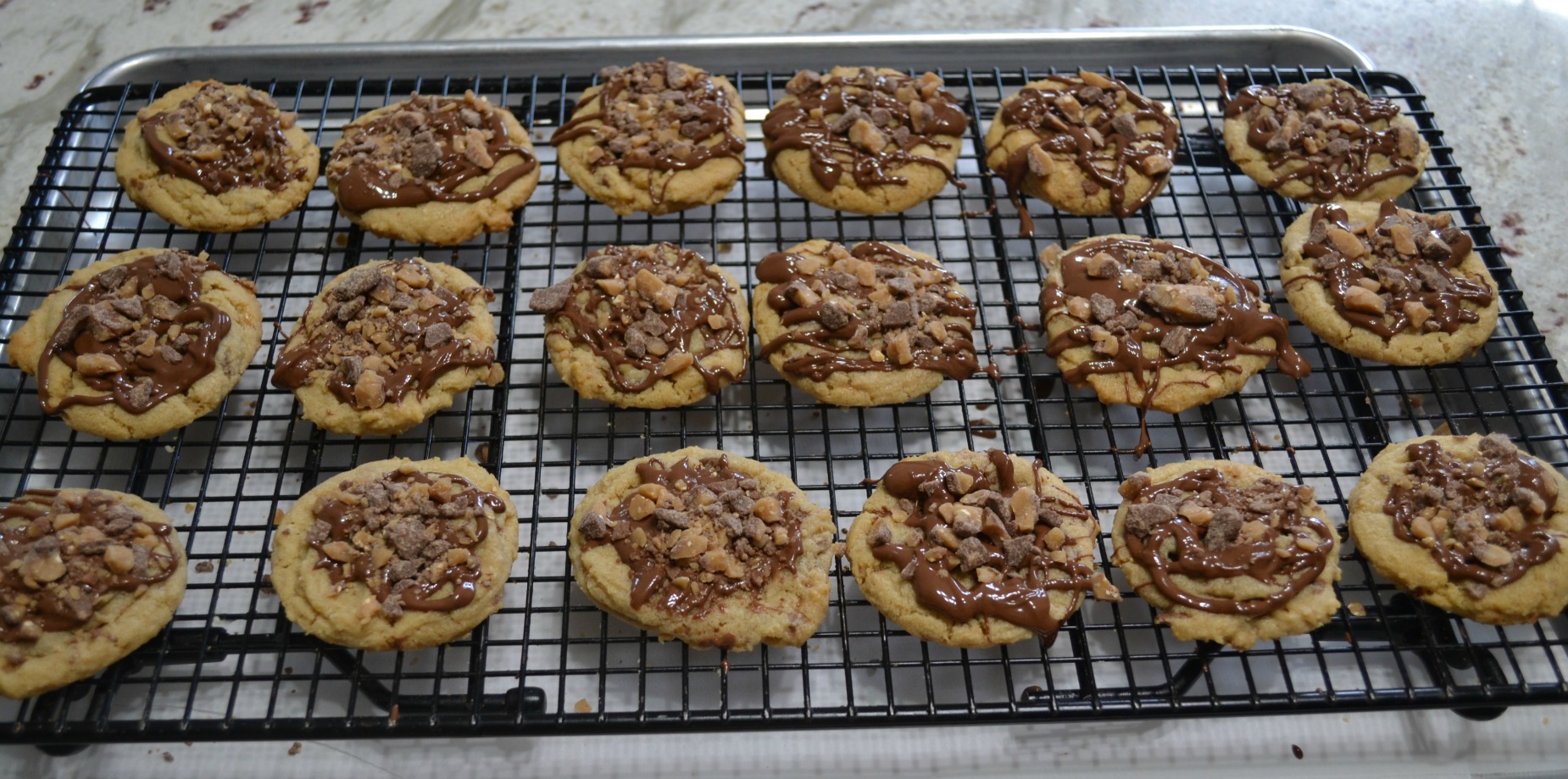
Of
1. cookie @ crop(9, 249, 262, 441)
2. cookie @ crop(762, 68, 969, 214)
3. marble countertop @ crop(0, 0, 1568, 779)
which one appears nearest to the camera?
marble countertop @ crop(0, 0, 1568, 779)

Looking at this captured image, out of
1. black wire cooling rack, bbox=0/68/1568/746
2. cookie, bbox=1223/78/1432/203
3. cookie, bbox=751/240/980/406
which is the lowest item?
black wire cooling rack, bbox=0/68/1568/746

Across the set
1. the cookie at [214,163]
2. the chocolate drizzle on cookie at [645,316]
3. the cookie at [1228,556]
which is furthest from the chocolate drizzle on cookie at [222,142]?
the cookie at [1228,556]

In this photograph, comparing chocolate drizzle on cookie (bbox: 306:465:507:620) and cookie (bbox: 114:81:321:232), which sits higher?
cookie (bbox: 114:81:321:232)

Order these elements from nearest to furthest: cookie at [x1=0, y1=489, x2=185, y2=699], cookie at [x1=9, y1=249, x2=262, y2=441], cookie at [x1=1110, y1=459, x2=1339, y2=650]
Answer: cookie at [x1=0, y1=489, x2=185, y2=699], cookie at [x1=1110, y1=459, x2=1339, y2=650], cookie at [x1=9, y1=249, x2=262, y2=441]

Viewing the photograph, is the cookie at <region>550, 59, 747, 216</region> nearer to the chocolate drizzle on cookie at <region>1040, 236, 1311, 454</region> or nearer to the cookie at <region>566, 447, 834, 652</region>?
the cookie at <region>566, 447, 834, 652</region>

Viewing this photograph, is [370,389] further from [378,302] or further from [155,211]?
[155,211]

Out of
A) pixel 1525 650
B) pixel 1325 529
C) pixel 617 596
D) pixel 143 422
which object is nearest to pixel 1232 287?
pixel 1325 529

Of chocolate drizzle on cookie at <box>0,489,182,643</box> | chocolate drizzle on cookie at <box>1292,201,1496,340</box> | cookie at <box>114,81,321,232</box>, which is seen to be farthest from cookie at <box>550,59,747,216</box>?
chocolate drizzle on cookie at <box>1292,201,1496,340</box>
